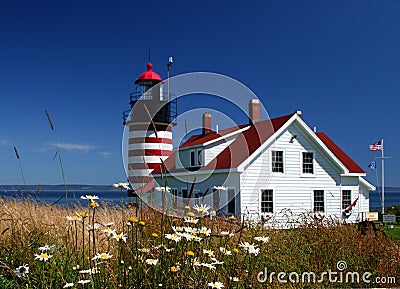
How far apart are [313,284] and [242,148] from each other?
1565 cm

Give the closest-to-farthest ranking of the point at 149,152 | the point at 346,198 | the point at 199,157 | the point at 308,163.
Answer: the point at 308,163 → the point at 199,157 → the point at 346,198 → the point at 149,152

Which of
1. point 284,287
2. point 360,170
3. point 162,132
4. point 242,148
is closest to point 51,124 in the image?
point 284,287

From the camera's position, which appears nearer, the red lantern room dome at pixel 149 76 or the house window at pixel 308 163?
the house window at pixel 308 163

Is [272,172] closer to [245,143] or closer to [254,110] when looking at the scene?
[245,143]

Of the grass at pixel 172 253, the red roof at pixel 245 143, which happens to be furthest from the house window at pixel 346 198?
the grass at pixel 172 253

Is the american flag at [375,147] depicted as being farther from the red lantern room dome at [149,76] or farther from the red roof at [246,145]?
the red lantern room dome at [149,76]

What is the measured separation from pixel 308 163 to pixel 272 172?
2.42 m

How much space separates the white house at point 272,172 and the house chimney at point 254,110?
0.17 feet

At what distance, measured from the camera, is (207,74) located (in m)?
15.4

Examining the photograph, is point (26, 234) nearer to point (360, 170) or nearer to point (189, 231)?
point (189, 231)

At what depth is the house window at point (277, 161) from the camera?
802 inches

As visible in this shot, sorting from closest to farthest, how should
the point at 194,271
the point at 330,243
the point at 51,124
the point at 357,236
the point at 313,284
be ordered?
1. the point at 194,271
2. the point at 51,124
3. the point at 313,284
4. the point at 330,243
5. the point at 357,236
